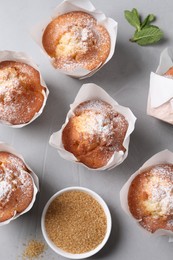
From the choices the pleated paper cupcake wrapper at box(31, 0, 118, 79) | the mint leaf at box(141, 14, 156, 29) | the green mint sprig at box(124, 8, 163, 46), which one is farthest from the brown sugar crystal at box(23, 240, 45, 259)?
the mint leaf at box(141, 14, 156, 29)

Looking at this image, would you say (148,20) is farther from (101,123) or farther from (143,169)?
(143,169)

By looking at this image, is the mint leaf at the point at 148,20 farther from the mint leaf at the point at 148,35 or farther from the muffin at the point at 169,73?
the muffin at the point at 169,73

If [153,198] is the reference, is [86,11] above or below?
above

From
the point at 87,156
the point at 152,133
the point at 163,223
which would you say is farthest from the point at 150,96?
the point at 163,223

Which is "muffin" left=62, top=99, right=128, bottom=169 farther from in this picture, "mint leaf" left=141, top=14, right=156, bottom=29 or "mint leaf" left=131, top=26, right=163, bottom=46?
"mint leaf" left=141, top=14, right=156, bottom=29

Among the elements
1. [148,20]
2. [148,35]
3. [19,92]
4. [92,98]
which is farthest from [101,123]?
[148,20]

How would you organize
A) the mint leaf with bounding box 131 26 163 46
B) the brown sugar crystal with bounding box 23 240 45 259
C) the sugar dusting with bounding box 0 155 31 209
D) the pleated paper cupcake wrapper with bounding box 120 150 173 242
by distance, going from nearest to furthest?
the sugar dusting with bounding box 0 155 31 209 < the pleated paper cupcake wrapper with bounding box 120 150 173 242 < the brown sugar crystal with bounding box 23 240 45 259 < the mint leaf with bounding box 131 26 163 46

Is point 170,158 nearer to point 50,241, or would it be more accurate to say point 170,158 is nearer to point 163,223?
point 163,223
